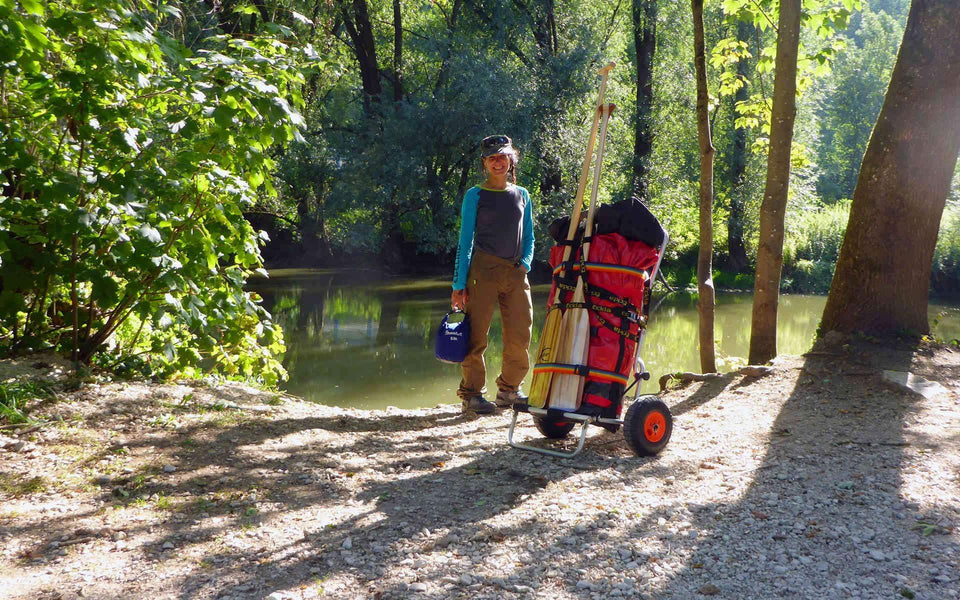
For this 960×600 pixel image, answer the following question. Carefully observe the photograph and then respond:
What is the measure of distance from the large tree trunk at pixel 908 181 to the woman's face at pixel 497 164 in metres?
3.33

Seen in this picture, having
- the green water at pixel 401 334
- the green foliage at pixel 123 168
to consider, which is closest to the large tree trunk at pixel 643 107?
the green water at pixel 401 334

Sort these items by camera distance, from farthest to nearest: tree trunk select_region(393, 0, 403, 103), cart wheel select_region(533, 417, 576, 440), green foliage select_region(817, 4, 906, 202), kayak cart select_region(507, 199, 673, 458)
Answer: green foliage select_region(817, 4, 906, 202) → tree trunk select_region(393, 0, 403, 103) → cart wheel select_region(533, 417, 576, 440) → kayak cart select_region(507, 199, 673, 458)

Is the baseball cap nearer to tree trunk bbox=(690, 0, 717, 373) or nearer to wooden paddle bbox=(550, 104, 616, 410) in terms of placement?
wooden paddle bbox=(550, 104, 616, 410)

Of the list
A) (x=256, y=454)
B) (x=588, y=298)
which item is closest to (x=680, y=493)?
(x=588, y=298)

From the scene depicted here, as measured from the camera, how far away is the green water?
1169 cm

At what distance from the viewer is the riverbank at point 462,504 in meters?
3.12

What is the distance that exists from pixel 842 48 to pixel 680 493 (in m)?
6.59

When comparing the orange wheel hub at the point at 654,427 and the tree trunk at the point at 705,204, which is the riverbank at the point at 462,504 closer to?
the orange wheel hub at the point at 654,427

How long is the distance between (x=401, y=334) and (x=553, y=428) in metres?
11.9

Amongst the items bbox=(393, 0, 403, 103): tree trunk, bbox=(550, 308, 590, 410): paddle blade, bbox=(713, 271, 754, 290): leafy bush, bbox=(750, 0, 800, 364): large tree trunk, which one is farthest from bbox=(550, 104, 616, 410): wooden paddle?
bbox=(713, 271, 754, 290): leafy bush

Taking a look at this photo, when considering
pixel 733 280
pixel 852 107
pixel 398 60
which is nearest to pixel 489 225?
pixel 398 60

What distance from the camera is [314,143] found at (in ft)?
88.0

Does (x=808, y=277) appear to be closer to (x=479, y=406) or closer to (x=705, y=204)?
(x=705, y=204)

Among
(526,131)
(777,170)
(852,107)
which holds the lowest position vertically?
(777,170)
